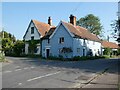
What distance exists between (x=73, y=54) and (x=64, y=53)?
2009mm

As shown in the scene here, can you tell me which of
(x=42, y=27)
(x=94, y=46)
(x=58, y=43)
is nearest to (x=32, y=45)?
(x=42, y=27)

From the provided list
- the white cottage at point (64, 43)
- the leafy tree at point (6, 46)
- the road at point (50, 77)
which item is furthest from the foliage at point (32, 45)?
the road at point (50, 77)

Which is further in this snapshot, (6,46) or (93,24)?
(93,24)

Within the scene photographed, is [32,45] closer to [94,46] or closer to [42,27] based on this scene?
[42,27]

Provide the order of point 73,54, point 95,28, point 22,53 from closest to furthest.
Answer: point 73,54, point 22,53, point 95,28

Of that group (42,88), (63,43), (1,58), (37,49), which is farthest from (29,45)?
(42,88)

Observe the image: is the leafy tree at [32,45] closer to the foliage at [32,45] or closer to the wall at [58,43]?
the foliage at [32,45]

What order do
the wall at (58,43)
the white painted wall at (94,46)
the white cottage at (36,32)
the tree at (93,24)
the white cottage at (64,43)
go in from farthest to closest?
the tree at (93,24) < the white painted wall at (94,46) < the white cottage at (36,32) < the wall at (58,43) < the white cottage at (64,43)

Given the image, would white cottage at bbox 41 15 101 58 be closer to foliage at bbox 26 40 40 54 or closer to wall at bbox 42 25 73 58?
wall at bbox 42 25 73 58

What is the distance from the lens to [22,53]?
61.6m

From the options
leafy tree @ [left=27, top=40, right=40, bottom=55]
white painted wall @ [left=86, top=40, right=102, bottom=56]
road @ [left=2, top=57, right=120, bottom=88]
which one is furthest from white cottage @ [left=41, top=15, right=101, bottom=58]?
road @ [left=2, top=57, right=120, bottom=88]

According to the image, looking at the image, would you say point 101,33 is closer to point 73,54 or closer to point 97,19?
point 97,19

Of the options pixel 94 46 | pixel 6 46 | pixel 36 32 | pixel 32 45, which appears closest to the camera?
pixel 32 45

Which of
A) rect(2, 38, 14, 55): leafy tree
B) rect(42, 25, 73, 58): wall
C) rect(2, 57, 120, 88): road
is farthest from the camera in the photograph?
rect(2, 38, 14, 55): leafy tree
